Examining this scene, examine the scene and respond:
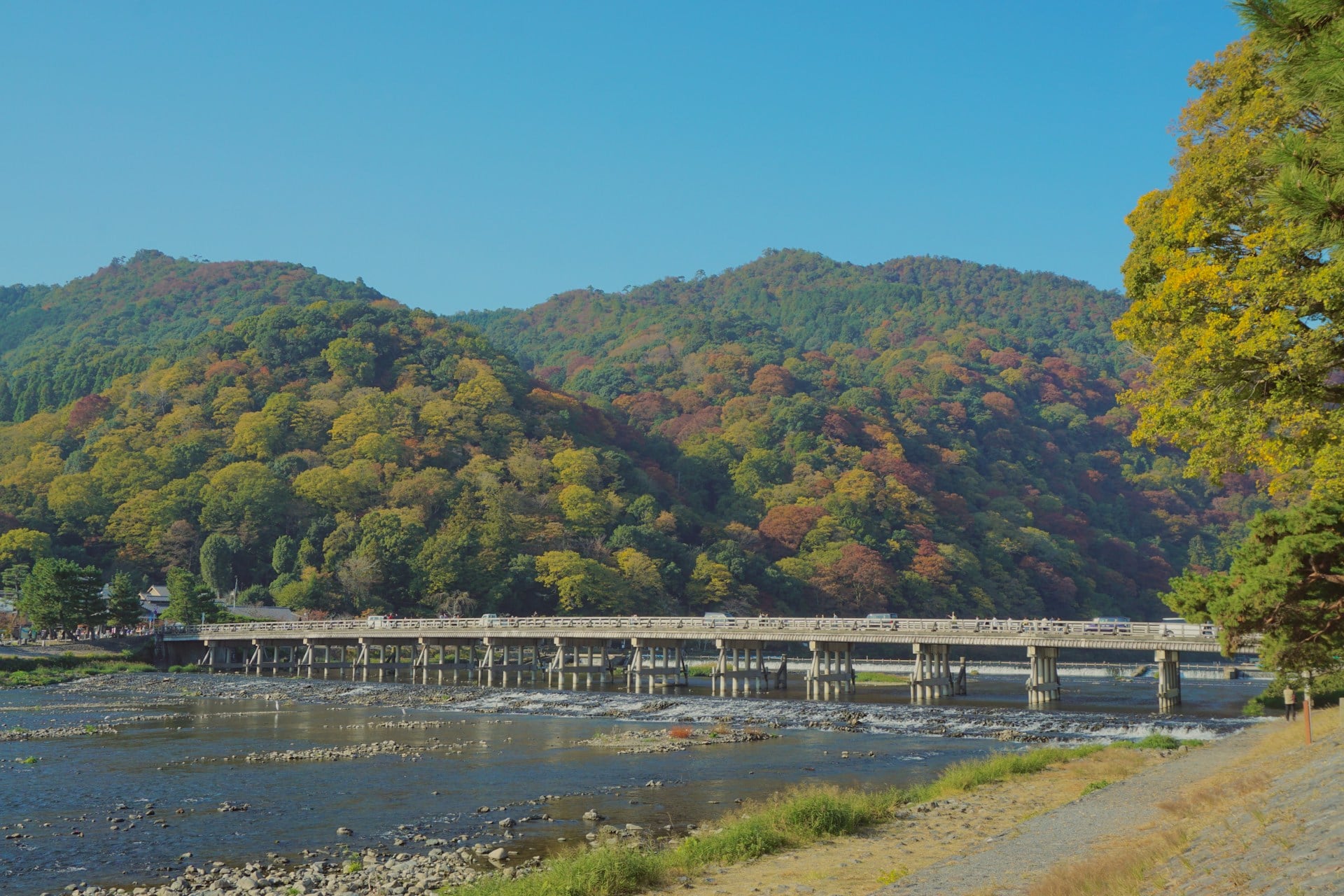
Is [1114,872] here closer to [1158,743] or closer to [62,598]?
[1158,743]

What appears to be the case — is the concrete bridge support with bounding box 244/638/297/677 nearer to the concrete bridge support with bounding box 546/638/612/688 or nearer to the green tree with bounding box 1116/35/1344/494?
the concrete bridge support with bounding box 546/638/612/688

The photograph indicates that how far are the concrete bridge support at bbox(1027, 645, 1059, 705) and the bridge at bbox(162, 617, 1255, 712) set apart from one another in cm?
6

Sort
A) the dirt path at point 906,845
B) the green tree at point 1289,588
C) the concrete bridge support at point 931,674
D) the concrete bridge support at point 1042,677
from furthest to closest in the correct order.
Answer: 1. the concrete bridge support at point 931,674
2. the concrete bridge support at point 1042,677
3. the green tree at point 1289,588
4. the dirt path at point 906,845

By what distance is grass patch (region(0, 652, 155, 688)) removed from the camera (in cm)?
5728

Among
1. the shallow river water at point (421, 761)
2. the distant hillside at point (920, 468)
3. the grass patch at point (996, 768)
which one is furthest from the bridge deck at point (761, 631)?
the distant hillside at point (920, 468)

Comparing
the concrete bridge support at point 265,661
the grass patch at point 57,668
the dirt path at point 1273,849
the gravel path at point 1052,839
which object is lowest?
the concrete bridge support at point 265,661

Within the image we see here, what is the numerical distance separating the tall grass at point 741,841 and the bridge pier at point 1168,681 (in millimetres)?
19300

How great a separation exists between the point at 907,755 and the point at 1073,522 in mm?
101235

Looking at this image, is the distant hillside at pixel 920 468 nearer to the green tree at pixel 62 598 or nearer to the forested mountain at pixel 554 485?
the forested mountain at pixel 554 485

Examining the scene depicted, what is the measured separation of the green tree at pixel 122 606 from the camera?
6988 cm

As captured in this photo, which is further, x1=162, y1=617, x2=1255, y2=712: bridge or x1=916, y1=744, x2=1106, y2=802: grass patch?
x1=162, y1=617, x2=1255, y2=712: bridge

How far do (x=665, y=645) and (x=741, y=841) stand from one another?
146 feet

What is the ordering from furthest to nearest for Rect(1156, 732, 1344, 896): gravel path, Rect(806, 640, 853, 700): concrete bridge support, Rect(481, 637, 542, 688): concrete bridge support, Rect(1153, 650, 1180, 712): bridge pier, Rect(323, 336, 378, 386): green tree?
Rect(323, 336, 378, 386): green tree
Rect(481, 637, 542, 688): concrete bridge support
Rect(806, 640, 853, 700): concrete bridge support
Rect(1153, 650, 1180, 712): bridge pier
Rect(1156, 732, 1344, 896): gravel path

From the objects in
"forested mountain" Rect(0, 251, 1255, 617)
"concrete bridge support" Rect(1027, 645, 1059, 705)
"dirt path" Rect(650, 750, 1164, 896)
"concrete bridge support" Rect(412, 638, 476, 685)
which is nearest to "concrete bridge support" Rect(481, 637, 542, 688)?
"concrete bridge support" Rect(412, 638, 476, 685)
